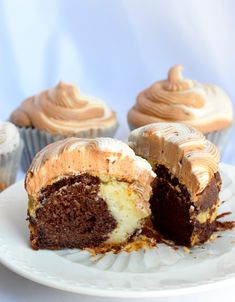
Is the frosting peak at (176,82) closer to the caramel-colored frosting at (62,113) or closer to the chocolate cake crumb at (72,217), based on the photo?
the caramel-colored frosting at (62,113)

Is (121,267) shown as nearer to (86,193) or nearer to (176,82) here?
(86,193)

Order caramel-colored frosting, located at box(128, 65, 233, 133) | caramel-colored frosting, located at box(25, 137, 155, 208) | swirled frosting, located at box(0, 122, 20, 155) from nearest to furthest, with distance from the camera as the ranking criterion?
caramel-colored frosting, located at box(25, 137, 155, 208) → swirled frosting, located at box(0, 122, 20, 155) → caramel-colored frosting, located at box(128, 65, 233, 133)

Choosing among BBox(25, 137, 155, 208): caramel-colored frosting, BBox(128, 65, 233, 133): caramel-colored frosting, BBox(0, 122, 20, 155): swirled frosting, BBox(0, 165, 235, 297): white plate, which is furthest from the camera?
BBox(128, 65, 233, 133): caramel-colored frosting

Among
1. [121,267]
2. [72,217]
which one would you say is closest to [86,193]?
[72,217]

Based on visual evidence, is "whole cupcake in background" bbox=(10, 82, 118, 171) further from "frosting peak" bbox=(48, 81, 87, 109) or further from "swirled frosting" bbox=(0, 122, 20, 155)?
"swirled frosting" bbox=(0, 122, 20, 155)

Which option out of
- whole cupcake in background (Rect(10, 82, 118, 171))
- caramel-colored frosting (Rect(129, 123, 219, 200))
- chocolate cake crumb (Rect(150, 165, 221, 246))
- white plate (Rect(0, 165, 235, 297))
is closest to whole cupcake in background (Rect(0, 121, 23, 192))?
whole cupcake in background (Rect(10, 82, 118, 171))

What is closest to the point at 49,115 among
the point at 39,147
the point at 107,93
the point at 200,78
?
the point at 39,147

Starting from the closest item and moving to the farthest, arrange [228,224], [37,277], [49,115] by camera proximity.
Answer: [37,277]
[228,224]
[49,115]

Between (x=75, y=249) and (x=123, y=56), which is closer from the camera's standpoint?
(x=75, y=249)

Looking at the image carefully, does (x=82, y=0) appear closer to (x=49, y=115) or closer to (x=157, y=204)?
(x=49, y=115)
